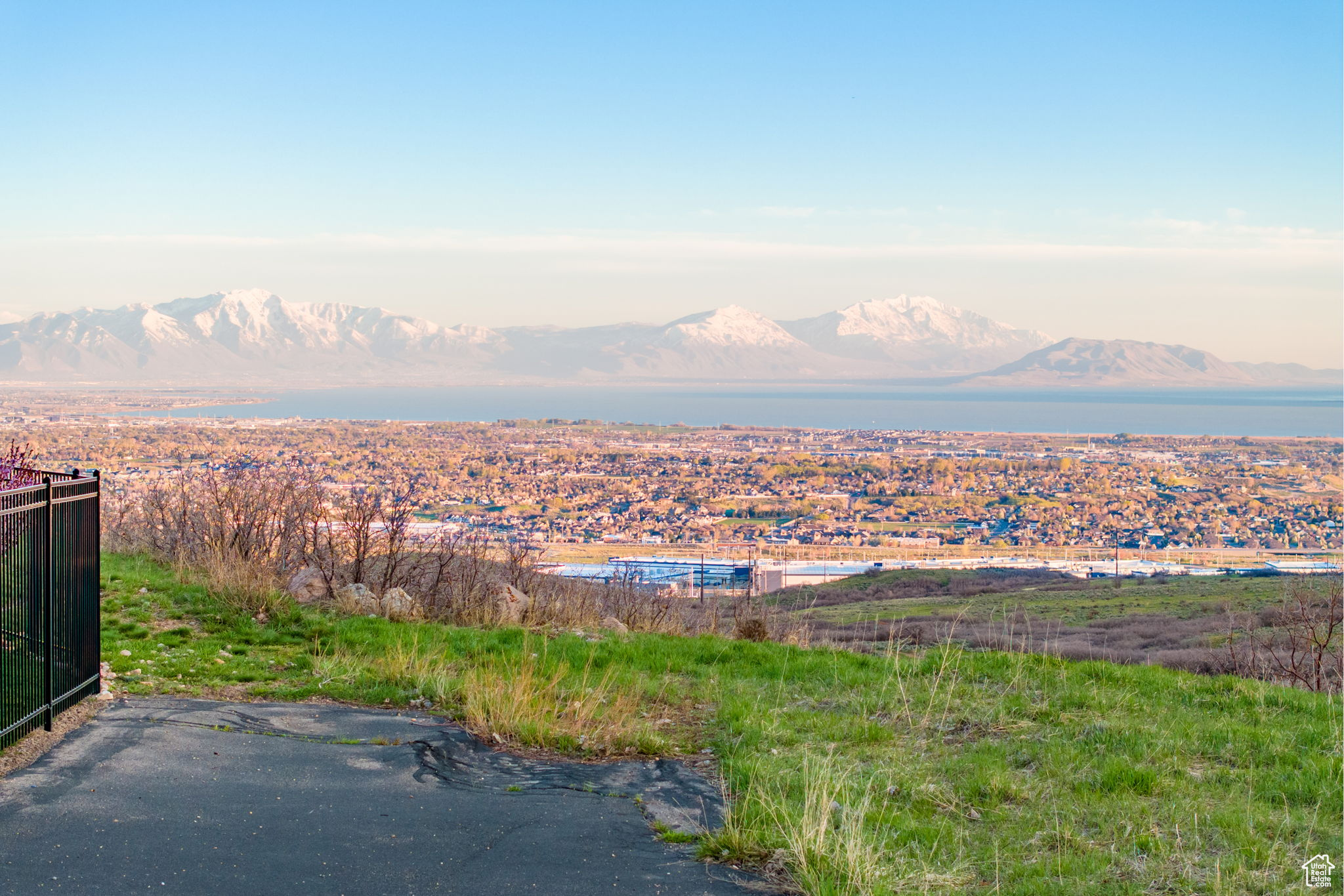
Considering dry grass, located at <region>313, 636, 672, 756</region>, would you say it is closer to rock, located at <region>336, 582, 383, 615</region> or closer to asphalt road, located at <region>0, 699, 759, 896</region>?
asphalt road, located at <region>0, 699, 759, 896</region>

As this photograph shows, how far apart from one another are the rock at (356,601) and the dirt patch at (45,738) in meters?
5.09

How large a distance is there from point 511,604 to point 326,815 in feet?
25.4

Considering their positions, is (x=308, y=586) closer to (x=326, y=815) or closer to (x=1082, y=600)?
(x=326, y=815)

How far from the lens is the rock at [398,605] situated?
504 inches

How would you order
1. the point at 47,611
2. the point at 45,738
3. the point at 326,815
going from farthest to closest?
the point at 47,611 → the point at 45,738 → the point at 326,815

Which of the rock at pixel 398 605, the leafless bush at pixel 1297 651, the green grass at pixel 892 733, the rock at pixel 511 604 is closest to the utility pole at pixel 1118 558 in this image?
the leafless bush at pixel 1297 651

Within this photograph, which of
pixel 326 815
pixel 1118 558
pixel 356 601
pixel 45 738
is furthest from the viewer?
pixel 1118 558

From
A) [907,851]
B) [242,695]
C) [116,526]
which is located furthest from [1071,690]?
[116,526]

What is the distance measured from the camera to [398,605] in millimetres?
13016

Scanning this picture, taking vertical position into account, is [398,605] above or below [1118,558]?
above

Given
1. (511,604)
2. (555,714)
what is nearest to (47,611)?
(555,714)

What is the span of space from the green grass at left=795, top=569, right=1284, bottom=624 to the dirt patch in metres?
16.2

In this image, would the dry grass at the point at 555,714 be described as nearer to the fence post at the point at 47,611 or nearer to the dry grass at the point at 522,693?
the dry grass at the point at 522,693

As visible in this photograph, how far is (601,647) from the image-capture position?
11.2 meters
